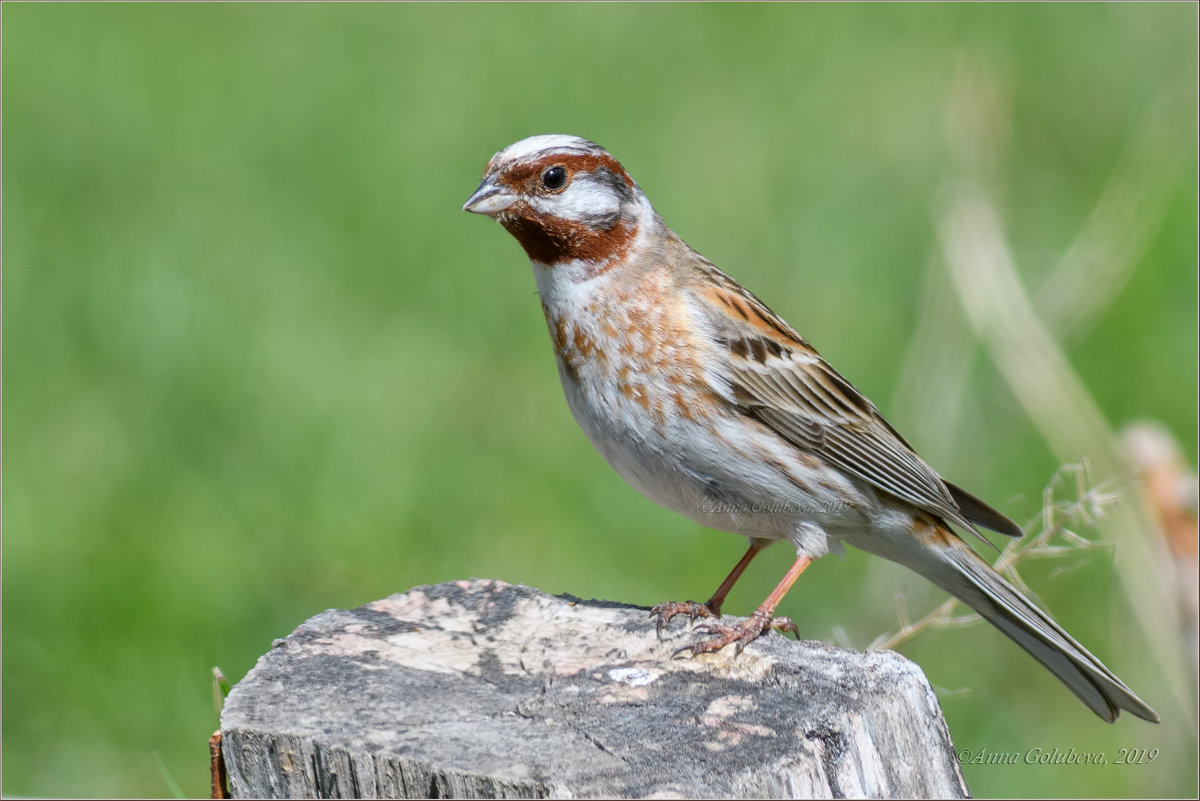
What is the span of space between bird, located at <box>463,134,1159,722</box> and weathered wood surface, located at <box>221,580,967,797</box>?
68cm

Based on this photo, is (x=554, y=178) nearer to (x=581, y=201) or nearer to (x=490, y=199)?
(x=581, y=201)

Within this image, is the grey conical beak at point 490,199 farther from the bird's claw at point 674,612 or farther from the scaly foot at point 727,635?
the scaly foot at point 727,635

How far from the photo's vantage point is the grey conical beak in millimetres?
4984

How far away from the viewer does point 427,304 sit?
8977 millimetres

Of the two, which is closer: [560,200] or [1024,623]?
[560,200]

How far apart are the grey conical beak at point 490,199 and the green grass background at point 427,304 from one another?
216 cm

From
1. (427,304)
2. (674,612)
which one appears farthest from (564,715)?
(427,304)

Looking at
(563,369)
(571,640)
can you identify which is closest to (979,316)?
(563,369)

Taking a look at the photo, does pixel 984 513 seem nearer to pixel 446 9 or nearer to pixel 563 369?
pixel 563 369

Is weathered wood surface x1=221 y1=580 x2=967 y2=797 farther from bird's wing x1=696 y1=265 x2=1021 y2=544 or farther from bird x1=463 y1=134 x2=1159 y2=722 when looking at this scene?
bird's wing x1=696 y1=265 x2=1021 y2=544

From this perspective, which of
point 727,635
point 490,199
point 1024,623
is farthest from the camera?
point 1024,623

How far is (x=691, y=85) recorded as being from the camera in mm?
11656

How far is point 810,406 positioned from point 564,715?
80.2 inches

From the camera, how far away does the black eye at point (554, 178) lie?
5.05 meters
